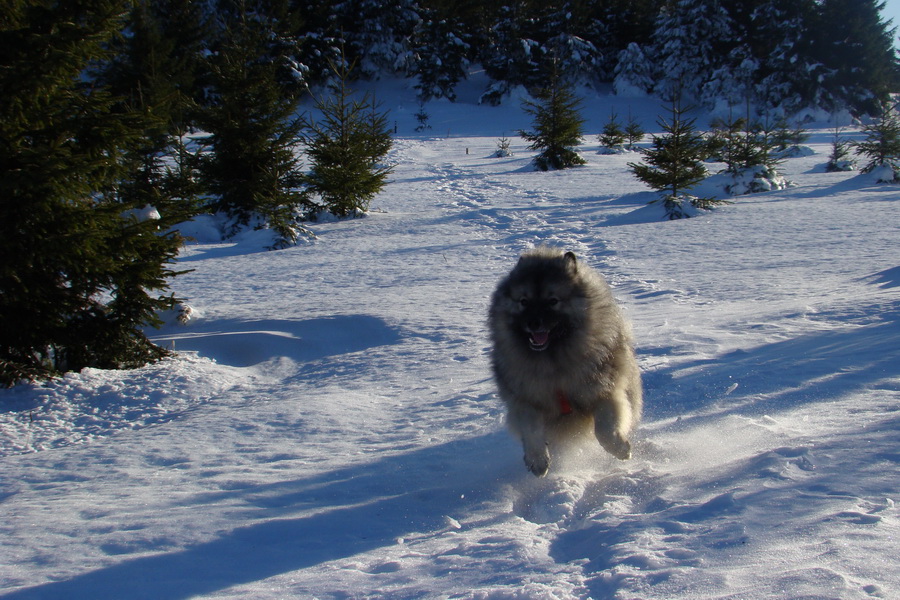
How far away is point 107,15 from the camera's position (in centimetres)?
624

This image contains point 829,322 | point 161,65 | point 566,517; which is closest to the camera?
point 566,517

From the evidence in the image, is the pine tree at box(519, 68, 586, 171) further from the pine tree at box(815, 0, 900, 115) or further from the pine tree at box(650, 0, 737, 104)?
the pine tree at box(815, 0, 900, 115)

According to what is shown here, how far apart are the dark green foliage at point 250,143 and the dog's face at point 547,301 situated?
40.1 ft

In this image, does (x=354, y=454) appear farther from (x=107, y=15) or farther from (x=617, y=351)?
(x=107, y=15)

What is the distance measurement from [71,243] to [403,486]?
3.90 metres

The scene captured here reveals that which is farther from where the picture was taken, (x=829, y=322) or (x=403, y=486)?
(x=829, y=322)

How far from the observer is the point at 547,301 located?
13.8 ft

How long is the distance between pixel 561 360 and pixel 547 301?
0.40 meters

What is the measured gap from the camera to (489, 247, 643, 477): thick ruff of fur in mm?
4129

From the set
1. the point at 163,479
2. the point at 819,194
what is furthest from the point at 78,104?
the point at 819,194

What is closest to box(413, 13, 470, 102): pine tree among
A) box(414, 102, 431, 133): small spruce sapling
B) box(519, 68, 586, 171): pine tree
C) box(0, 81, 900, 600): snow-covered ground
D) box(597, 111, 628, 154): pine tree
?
box(414, 102, 431, 133): small spruce sapling

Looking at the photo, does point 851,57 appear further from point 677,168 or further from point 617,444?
point 617,444

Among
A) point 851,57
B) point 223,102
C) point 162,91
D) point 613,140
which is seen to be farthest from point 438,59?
point 223,102

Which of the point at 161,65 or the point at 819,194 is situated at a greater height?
the point at 161,65
